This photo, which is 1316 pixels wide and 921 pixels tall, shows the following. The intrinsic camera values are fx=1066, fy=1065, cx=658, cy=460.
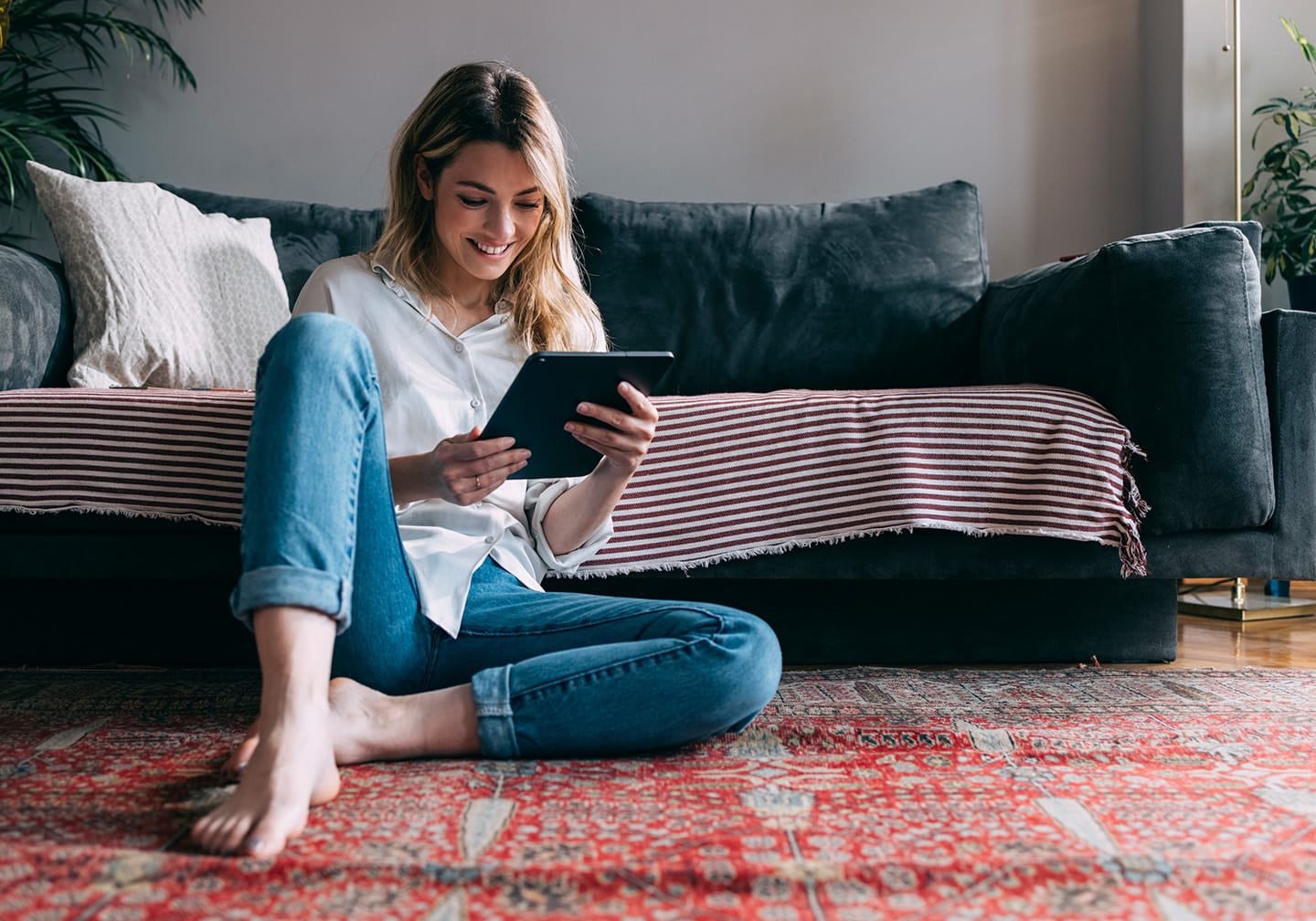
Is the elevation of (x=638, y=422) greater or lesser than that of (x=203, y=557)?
greater

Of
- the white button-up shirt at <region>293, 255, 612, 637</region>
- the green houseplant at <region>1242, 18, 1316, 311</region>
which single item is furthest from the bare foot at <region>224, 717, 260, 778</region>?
the green houseplant at <region>1242, 18, 1316, 311</region>

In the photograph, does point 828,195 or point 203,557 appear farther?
point 828,195

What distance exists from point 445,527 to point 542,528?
132 millimetres

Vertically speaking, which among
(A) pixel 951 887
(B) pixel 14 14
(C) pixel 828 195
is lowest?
(A) pixel 951 887

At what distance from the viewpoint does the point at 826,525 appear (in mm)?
1505

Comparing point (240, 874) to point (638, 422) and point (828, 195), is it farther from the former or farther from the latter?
point (828, 195)

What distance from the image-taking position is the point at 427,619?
1083mm

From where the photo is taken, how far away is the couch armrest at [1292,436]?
1574mm

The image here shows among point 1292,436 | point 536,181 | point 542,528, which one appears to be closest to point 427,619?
point 542,528

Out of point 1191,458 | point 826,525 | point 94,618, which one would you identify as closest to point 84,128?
point 94,618

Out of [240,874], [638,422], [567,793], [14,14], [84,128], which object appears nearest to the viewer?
[240,874]

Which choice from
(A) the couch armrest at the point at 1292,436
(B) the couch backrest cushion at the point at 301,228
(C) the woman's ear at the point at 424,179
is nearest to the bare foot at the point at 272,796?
(C) the woman's ear at the point at 424,179

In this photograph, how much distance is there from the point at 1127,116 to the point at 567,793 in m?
2.44

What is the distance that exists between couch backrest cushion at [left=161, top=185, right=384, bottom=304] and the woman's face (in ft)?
3.42
